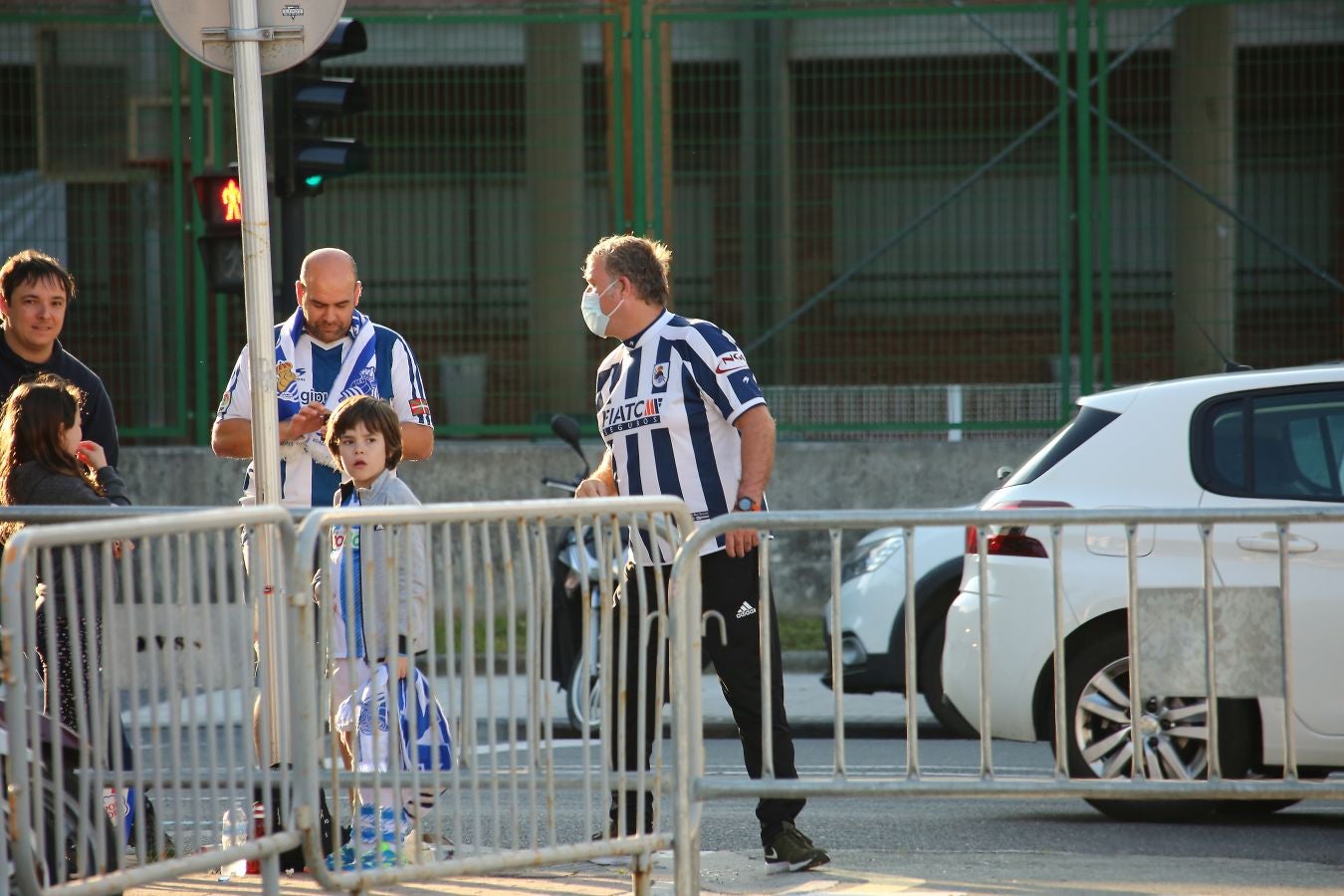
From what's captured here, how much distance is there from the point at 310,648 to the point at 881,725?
18.8 feet

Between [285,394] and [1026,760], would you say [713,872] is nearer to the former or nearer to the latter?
[285,394]

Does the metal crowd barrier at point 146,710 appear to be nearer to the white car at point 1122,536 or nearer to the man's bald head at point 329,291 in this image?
the man's bald head at point 329,291

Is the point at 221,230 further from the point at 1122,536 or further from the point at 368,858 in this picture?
the point at 368,858

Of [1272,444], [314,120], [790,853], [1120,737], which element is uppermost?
[314,120]

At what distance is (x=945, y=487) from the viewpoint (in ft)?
42.8

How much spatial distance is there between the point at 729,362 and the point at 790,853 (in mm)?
1572

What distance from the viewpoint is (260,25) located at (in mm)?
5957

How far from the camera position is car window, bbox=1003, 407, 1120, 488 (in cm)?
730

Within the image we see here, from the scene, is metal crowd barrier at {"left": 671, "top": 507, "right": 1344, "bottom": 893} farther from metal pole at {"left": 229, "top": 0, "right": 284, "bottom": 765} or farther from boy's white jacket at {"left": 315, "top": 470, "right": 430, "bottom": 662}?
metal pole at {"left": 229, "top": 0, "right": 284, "bottom": 765}

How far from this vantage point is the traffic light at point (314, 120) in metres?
8.85

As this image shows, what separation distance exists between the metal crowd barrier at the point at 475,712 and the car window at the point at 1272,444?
2.76 m

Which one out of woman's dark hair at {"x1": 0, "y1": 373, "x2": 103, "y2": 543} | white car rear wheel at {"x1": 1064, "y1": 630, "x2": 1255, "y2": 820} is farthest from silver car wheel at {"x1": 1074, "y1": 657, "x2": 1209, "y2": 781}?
woman's dark hair at {"x1": 0, "y1": 373, "x2": 103, "y2": 543}

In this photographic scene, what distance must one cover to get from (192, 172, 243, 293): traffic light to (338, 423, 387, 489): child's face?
332 cm

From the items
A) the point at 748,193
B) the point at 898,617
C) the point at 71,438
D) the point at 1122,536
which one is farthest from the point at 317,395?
the point at 748,193
